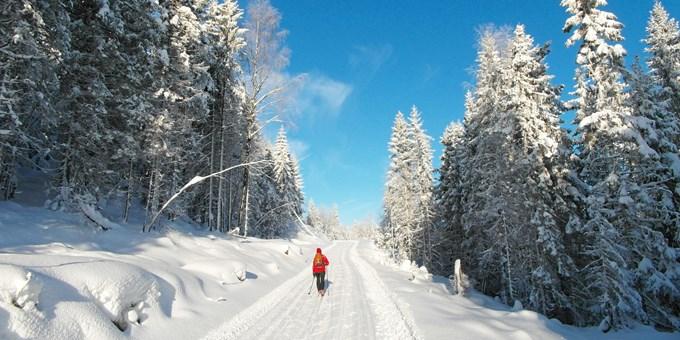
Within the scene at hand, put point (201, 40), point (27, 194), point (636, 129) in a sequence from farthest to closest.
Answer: point (201, 40)
point (27, 194)
point (636, 129)

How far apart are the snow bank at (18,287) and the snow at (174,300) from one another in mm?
14

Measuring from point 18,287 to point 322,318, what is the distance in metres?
6.44

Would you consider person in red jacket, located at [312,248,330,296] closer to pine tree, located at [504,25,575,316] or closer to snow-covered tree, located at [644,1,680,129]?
pine tree, located at [504,25,575,316]

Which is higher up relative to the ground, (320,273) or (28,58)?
(28,58)

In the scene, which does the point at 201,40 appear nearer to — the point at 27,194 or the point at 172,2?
the point at 172,2

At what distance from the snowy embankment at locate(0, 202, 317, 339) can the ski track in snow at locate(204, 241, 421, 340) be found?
62 centimetres

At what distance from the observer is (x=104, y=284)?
7.08 meters

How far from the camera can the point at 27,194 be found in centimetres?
1678

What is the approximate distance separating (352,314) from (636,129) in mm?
14322

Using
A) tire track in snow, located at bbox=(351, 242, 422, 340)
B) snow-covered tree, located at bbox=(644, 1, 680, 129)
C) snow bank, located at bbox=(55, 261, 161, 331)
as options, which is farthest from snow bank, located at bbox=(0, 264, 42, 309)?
snow-covered tree, located at bbox=(644, 1, 680, 129)

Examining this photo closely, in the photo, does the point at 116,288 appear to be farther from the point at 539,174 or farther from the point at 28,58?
the point at 539,174

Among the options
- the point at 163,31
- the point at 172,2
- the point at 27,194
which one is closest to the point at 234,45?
the point at 172,2

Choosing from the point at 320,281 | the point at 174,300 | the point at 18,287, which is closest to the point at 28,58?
the point at 174,300

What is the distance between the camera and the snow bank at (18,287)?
528 cm
